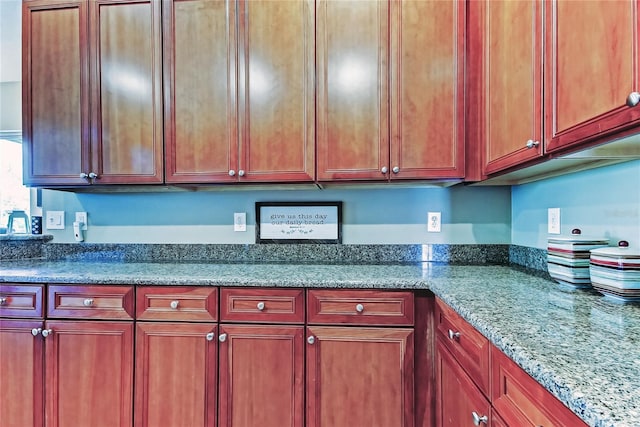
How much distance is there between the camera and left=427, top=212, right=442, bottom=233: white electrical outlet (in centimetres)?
191

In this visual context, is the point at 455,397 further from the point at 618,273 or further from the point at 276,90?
the point at 276,90

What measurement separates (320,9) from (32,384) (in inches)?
85.3

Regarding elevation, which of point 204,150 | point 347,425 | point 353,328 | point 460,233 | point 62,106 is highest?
point 62,106

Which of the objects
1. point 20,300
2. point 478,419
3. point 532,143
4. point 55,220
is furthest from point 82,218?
point 532,143

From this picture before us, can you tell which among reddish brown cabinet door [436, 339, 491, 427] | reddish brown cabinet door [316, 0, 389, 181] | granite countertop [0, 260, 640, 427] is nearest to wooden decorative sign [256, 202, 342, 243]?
granite countertop [0, 260, 640, 427]

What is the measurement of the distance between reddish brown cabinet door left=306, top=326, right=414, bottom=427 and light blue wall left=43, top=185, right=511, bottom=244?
662mm

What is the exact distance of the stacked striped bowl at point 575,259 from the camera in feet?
3.76

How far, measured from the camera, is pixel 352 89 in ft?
5.29

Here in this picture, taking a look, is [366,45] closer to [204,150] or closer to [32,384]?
[204,150]

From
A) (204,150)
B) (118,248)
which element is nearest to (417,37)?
(204,150)

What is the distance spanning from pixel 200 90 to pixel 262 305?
43.6 inches

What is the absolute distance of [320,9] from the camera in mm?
1611

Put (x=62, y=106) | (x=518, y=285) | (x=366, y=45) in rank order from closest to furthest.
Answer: (x=518, y=285), (x=366, y=45), (x=62, y=106)

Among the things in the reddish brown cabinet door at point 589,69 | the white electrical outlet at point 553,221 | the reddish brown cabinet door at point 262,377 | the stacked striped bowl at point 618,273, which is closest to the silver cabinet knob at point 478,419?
the stacked striped bowl at point 618,273
